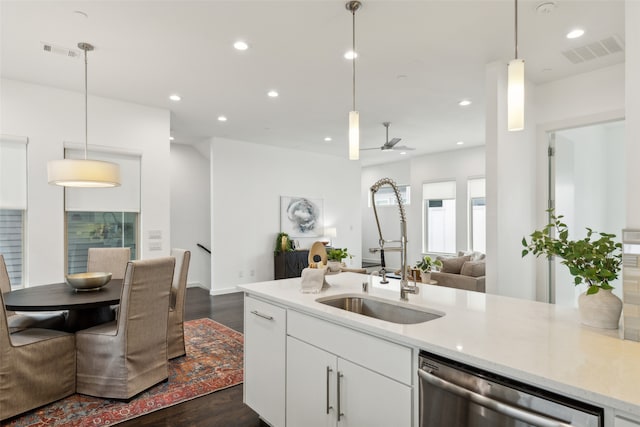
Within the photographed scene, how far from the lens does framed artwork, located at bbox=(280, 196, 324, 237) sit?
24.7 feet

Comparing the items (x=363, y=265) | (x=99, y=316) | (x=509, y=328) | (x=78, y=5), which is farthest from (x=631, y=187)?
(x=363, y=265)

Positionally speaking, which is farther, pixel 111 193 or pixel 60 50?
pixel 111 193

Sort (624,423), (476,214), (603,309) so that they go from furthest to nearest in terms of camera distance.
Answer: (476,214) → (603,309) → (624,423)

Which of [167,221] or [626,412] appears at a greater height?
[167,221]

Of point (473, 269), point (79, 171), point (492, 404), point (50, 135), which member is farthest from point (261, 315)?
point (50, 135)

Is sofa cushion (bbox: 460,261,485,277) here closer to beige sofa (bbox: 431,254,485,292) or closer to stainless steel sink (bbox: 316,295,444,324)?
beige sofa (bbox: 431,254,485,292)

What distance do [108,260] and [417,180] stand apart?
6.94 m

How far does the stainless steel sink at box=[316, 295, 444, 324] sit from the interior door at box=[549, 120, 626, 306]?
2.94m

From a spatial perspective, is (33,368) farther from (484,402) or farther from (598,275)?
(598,275)

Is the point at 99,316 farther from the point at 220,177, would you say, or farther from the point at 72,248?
the point at 220,177

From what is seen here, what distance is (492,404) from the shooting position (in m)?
1.08

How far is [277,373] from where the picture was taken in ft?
6.54

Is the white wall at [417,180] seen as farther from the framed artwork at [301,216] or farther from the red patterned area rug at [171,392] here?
the red patterned area rug at [171,392]

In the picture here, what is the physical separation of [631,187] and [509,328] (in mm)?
792
